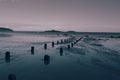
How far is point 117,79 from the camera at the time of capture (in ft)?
38.0

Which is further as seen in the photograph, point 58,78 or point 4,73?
point 4,73

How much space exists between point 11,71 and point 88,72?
20.5 ft

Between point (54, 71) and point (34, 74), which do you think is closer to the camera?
point (34, 74)

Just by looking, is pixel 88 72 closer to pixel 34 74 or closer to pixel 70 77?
pixel 70 77

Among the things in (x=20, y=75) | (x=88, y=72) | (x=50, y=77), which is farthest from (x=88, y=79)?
(x=20, y=75)

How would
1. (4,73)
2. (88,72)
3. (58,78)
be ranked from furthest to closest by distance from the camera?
(88,72)
(4,73)
(58,78)

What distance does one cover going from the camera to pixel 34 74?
1206 centimetres

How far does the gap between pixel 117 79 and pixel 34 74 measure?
20.2 ft

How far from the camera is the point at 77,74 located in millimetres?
12445

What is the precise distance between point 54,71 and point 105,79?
4.12m

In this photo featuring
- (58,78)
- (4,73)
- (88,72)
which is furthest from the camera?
(88,72)

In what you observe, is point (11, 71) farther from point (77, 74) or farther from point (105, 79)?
point (105, 79)

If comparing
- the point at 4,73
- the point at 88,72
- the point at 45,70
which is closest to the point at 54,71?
the point at 45,70

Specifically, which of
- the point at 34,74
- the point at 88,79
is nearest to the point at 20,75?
the point at 34,74
